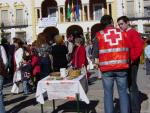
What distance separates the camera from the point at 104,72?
9.04 meters

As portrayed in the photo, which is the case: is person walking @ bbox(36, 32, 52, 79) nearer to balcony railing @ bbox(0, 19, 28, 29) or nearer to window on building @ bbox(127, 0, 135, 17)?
window on building @ bbox(127, 0, 135, 17)

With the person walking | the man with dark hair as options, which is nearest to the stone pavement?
the man with dark hair

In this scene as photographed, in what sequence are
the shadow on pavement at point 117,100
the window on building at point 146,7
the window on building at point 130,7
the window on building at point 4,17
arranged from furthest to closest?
the window on building at point 4,17 → the window on building at point 130,7 → the window on building at point 146,7 → the shadow on pavement at point 117,100

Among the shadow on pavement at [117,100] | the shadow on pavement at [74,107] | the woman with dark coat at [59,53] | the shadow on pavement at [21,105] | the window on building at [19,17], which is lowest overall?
the shadow on pavement at [21,105]

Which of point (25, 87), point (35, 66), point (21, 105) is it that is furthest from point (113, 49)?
point (35, 66)

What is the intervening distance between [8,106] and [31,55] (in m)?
3.17

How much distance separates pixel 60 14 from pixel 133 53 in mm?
51453

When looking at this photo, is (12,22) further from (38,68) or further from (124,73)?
(124,73)

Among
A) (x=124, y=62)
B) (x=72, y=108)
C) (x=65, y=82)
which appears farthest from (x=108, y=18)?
(x=72, y=108)

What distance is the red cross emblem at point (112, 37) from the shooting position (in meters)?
8.87

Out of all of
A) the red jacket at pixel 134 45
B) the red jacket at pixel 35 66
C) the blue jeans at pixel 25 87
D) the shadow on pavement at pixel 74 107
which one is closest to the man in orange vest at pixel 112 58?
the red jacket at pixel 134 45

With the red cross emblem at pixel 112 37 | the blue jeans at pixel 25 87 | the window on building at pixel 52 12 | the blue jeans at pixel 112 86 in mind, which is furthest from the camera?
the window on building at pixel 52 12

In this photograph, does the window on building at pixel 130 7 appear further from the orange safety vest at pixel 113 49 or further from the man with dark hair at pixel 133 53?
the orange safety vest at pixel 113 49

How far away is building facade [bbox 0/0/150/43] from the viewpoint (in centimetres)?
5838
